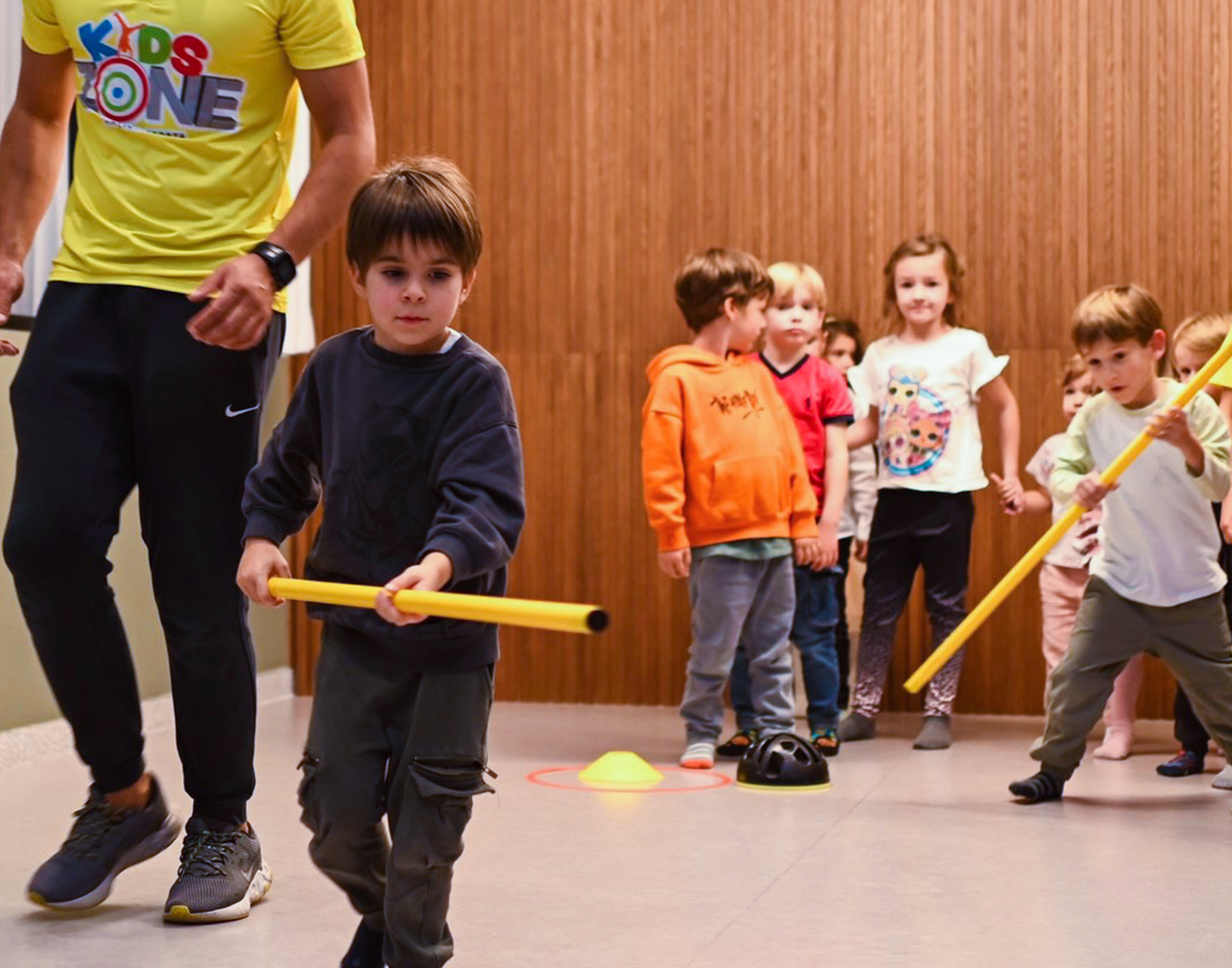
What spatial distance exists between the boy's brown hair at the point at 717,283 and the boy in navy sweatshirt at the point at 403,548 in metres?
1.99

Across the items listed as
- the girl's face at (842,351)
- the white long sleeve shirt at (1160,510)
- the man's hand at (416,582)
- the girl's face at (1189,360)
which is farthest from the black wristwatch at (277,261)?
the girl's face at (842,351)

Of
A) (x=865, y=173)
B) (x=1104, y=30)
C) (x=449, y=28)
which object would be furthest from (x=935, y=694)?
(x=449, y=28)

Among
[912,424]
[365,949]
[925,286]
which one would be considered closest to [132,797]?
[365,949]

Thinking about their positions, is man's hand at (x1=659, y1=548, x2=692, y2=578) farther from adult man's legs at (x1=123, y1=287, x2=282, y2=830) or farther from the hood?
adult man's legs at (x1=123, y1=287, x2=282, y2=830)

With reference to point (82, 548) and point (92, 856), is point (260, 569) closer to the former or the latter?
point (82, 548)

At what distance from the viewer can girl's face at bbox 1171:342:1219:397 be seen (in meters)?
3.79

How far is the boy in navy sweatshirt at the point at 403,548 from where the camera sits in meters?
1.66

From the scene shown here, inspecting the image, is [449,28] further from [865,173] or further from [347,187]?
A: [347,187]

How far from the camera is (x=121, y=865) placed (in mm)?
2189

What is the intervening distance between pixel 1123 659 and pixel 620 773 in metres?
1.02

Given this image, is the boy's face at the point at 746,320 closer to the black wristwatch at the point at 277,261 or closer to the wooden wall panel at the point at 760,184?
the wooden wall panel at the point at 760,184

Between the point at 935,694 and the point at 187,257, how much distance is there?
244 cm

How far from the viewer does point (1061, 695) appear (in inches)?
123

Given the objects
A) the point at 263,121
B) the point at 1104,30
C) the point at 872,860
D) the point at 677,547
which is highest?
the point at 1104,30
